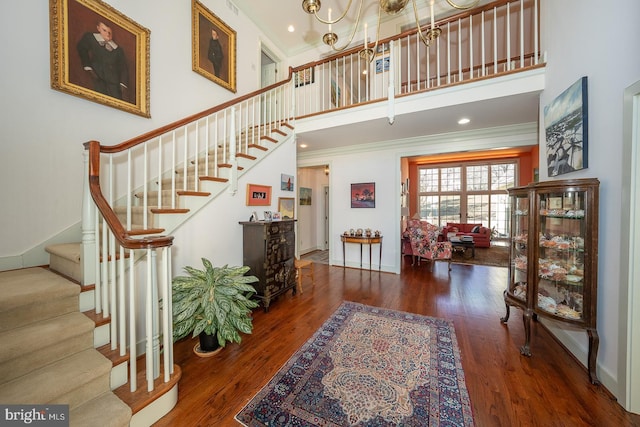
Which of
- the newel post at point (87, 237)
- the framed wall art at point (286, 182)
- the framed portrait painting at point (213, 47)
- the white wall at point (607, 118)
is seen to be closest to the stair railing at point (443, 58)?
the framed wall art at point (286, 182)

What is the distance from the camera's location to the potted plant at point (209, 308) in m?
1.91

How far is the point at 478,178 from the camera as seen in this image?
8.46m

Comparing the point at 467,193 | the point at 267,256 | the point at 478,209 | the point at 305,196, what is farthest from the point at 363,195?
the point at 478,209

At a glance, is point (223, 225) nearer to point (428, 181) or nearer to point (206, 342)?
point (206, 342)

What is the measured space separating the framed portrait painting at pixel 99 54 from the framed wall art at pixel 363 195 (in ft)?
12.5

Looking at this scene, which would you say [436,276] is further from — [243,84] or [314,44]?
[314,44]

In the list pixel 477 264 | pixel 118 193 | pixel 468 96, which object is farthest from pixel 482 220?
pixel 118 193

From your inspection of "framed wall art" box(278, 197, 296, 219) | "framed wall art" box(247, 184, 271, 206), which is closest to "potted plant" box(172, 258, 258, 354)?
"framed wall art" box(247, 184, 271, 206)

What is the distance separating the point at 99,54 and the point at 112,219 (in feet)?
7.51

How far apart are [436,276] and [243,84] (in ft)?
17.6

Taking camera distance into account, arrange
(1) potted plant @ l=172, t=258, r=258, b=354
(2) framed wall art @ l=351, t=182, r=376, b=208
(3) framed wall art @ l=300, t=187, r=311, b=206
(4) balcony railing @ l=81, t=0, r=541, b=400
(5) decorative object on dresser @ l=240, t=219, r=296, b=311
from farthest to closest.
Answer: (3) framed wall art @ l=300, t=187, r=311, b=206 → (2) framed wall art @ l=351, t=182, r=376, b=208 → (5) decorative object on dresser @ l=240, t=219, r=296, b=311 → (1) potted plant @ l=172, t=258, r=258, b=354 → (4) balcony railing @ l=81, t=0, r=541, b=400

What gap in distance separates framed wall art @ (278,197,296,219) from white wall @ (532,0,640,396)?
141 inches

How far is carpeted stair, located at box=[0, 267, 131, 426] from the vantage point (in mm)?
1202

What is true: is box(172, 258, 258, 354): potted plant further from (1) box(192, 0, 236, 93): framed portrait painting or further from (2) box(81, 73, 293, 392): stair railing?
(1) box(192, 0, 236, 93): framed portrait painting
